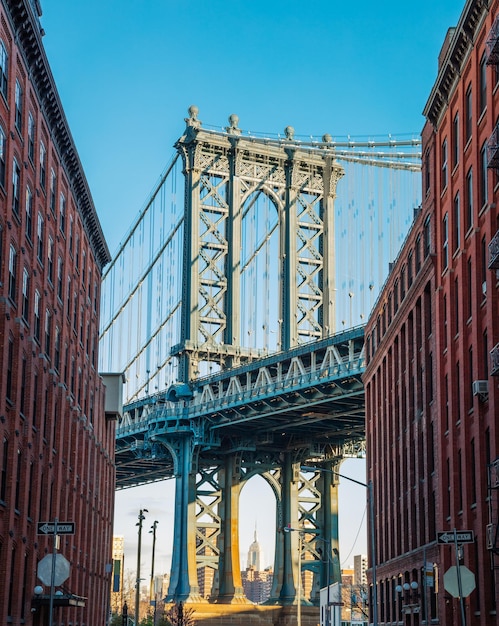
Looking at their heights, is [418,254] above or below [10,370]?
above

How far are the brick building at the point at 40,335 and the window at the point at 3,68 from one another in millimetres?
35

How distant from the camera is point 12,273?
1833 inches

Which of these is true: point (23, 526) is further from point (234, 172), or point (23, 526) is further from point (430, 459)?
point (234, 172)

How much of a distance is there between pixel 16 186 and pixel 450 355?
17.7 meters

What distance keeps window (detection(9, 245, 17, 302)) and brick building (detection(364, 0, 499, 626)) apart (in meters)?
16.5

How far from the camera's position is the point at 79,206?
6625 centimetres

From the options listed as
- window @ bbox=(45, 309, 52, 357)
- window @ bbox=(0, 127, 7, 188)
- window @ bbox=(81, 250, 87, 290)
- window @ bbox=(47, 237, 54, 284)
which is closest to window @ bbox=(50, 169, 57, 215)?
window @ bbox=(47, 237, 54, 284)

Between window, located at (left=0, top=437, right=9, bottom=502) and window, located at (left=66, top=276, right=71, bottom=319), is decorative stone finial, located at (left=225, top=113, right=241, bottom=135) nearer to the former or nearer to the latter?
window, located at (left=66, top=276, right=71, bottom=319)

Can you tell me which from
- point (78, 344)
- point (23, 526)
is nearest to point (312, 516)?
point (78, 344)

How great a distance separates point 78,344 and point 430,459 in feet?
67.6

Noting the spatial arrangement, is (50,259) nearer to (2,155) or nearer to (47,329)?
(47,329)

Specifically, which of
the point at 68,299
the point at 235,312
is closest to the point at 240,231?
the point at 235,312

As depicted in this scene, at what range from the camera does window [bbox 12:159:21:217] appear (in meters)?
46.2

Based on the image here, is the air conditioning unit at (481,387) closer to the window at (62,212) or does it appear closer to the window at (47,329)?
Answer: the window at (47,329)
